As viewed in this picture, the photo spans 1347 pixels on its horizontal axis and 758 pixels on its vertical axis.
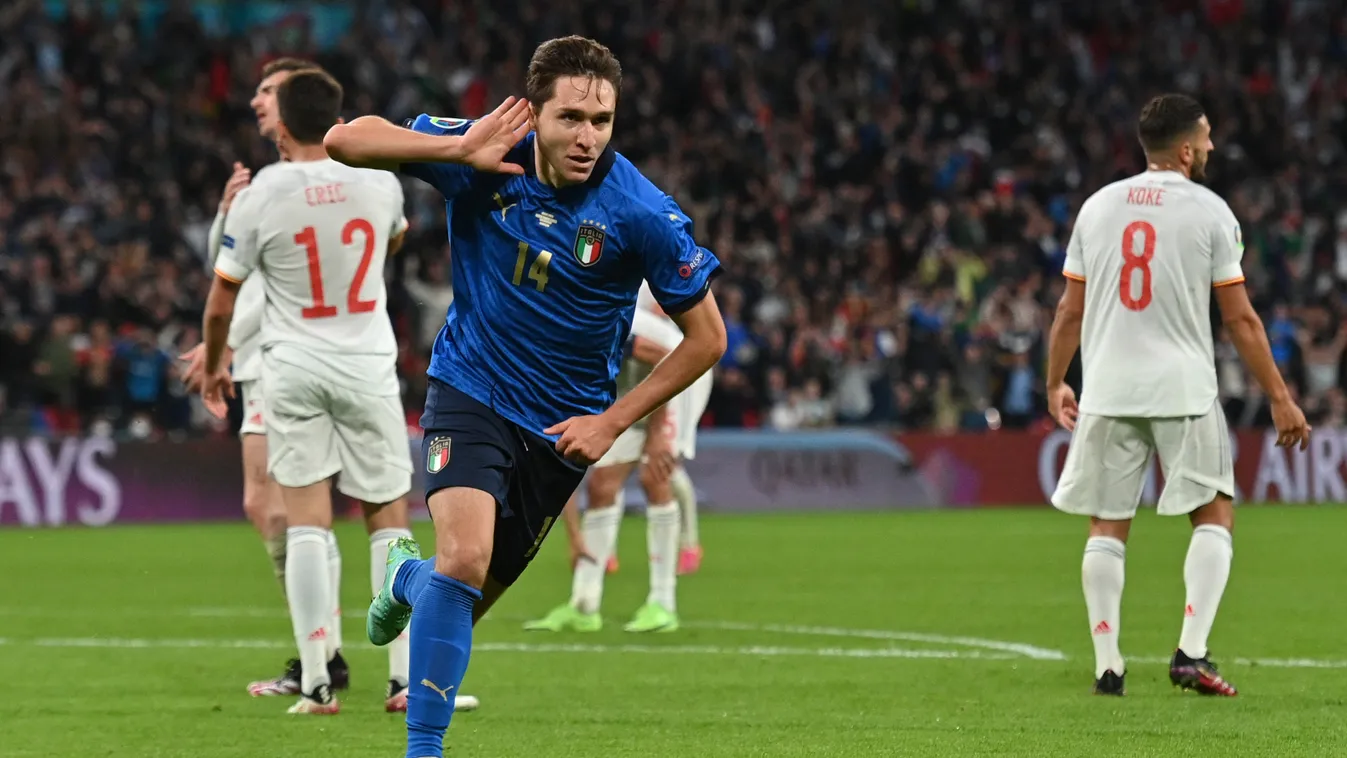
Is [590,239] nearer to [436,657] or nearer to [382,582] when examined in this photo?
[436,657]

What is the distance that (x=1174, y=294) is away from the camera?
8375mm

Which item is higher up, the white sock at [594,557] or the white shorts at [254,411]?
the white shorts at [254,411]

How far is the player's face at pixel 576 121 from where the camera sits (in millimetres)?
5707

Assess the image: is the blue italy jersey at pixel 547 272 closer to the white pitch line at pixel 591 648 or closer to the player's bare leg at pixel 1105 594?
the player's bare leg at pixel 1105 594

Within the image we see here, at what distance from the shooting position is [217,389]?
8234 millimetres

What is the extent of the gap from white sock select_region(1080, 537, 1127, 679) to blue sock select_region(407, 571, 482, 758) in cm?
341

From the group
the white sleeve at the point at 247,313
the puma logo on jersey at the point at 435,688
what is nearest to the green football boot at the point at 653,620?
the white sleeve at the point at 247,313

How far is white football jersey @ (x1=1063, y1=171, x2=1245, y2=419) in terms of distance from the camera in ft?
27.4

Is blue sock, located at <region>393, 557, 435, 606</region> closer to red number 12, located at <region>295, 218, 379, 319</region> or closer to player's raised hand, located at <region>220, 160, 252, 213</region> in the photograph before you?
red number 12, located at <region>295, 218, 379, 319</region>

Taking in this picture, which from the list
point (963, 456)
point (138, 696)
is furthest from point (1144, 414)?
point (963, 456)

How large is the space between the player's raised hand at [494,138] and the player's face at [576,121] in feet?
0.29

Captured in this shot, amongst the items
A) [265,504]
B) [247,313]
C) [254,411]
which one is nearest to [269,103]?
[247,313]

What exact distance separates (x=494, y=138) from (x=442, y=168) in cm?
24

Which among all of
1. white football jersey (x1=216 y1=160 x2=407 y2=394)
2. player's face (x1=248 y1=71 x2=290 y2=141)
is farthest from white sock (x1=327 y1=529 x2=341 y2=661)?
player's face (x1=248 y1=71 x2=290 y2=141)
